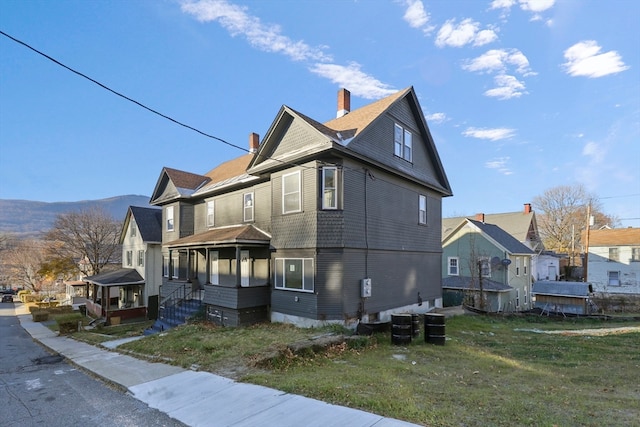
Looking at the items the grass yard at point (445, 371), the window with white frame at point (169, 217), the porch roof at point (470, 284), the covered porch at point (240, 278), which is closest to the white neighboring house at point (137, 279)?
the window with white frame at point (169, 217)

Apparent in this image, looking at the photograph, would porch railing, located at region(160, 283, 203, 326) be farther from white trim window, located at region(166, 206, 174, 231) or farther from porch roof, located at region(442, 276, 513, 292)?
porch roof, located at region(442, 276, 513, 292)

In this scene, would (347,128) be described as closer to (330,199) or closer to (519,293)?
(330,199)

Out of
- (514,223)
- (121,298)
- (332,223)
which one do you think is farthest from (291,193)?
(514,223)

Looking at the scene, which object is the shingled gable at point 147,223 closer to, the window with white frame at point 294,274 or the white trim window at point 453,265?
the window with white frame at point 294,274

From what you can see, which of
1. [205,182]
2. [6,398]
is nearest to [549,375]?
[6,398]

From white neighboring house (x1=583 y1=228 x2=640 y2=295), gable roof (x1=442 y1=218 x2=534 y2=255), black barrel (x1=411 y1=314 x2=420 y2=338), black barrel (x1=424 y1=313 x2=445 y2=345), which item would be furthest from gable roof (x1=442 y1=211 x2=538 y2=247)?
black barrel (x1=424 y1=313 x2=445 y2=345)

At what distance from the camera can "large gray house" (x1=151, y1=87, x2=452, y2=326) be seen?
12.6 metres

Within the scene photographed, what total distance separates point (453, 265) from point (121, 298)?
27.6 metres

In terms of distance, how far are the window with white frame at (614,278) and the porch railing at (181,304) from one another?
37592 mm

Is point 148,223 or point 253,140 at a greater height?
point 253,140

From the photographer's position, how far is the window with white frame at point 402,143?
15.6 meters

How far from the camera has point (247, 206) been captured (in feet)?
55.4

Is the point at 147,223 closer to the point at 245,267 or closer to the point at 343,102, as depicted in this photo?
the point at 245,267

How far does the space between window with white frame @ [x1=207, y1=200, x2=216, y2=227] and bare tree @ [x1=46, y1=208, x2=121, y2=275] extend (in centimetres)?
2203
